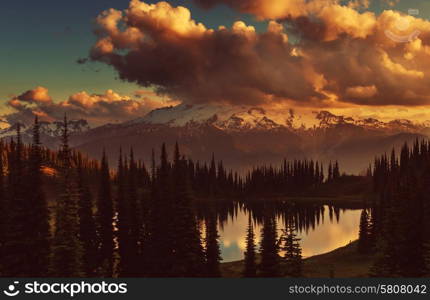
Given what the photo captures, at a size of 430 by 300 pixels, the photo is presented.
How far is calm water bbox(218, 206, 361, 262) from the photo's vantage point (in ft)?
333

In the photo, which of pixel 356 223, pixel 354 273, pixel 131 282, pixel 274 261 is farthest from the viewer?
pixel 356 223

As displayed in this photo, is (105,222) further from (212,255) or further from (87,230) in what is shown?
(212,255)

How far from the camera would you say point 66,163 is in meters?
46.8

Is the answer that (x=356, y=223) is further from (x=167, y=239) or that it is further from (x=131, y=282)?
(x=131, y=282)

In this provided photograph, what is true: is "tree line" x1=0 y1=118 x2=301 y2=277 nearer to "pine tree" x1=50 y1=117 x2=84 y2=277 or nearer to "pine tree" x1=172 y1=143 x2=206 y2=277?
"pine tree" x1=50 y1=117 x2=84 y2=277

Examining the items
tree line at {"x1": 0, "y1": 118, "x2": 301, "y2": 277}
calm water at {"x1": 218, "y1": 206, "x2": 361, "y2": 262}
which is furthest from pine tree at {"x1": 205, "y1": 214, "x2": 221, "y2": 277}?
calm water at {"x1": 218, "y1": 206, "x2": 361, "y2": 262}

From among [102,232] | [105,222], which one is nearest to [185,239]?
[102,232]

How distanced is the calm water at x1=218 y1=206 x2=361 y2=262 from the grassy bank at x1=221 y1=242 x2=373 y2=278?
8.83 metres

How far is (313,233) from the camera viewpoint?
124125mm

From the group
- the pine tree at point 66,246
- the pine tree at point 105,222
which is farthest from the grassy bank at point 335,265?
the pine tree at point 66,246

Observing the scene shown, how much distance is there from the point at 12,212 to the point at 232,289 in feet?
104

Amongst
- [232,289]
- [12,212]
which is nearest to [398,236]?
[232,289]

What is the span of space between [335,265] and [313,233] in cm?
4687

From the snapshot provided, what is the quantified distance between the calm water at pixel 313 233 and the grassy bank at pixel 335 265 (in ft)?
29.0
